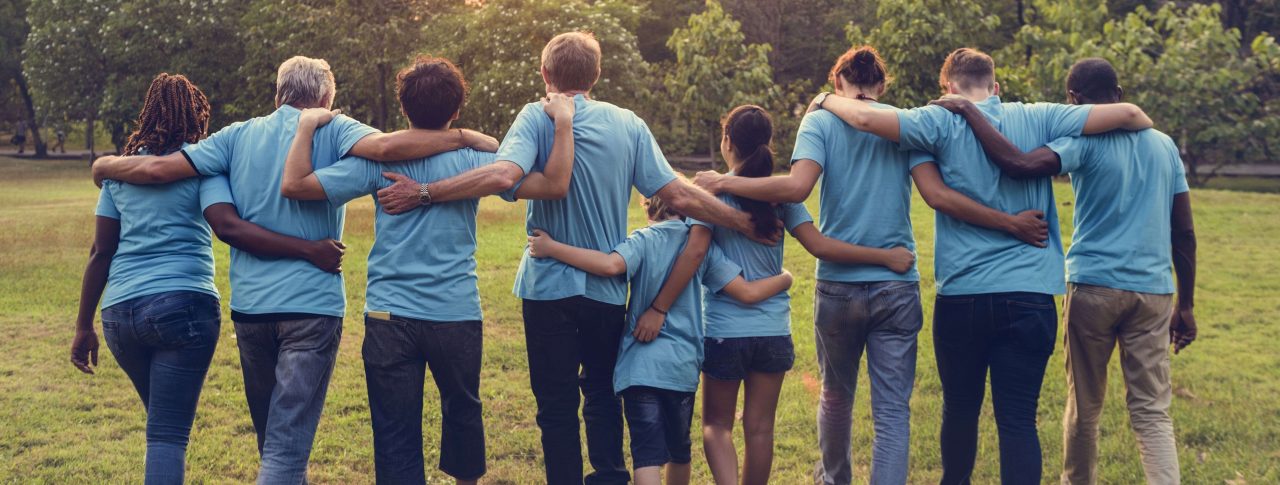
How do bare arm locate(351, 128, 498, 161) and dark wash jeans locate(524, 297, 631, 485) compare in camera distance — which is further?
dark wash jeans locate(524, 297, 631, 485)

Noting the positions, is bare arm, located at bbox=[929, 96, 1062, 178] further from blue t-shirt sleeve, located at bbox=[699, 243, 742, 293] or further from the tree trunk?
the tree trunk

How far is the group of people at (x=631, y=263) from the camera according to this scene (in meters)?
4.06

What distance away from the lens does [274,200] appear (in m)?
4.10

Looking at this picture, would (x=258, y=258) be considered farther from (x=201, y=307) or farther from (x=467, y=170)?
(x=467, y=170)

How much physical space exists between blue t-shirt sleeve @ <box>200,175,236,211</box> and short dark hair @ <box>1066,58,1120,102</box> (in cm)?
342

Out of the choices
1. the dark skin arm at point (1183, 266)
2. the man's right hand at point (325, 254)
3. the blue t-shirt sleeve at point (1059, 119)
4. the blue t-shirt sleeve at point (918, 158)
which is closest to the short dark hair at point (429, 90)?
the man's right hand at point (325, 254)

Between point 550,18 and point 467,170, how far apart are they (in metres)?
23.4

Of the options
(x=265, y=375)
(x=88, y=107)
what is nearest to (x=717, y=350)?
(x=265, y=375)

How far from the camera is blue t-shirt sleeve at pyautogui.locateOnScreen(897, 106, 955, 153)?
4.20 m

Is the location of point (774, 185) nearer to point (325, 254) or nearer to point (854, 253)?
point (854, 253)

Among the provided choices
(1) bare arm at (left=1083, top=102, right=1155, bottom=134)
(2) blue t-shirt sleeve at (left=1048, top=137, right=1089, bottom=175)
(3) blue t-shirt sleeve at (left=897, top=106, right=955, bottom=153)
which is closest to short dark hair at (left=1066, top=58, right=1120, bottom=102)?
(1) bare arm at (left=1083, top=102, right=1155, bottom=134)

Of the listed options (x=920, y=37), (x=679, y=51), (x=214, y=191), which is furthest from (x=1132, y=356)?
(x=679, y=51)

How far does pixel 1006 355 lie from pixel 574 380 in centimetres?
172

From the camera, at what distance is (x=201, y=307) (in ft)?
13.7
